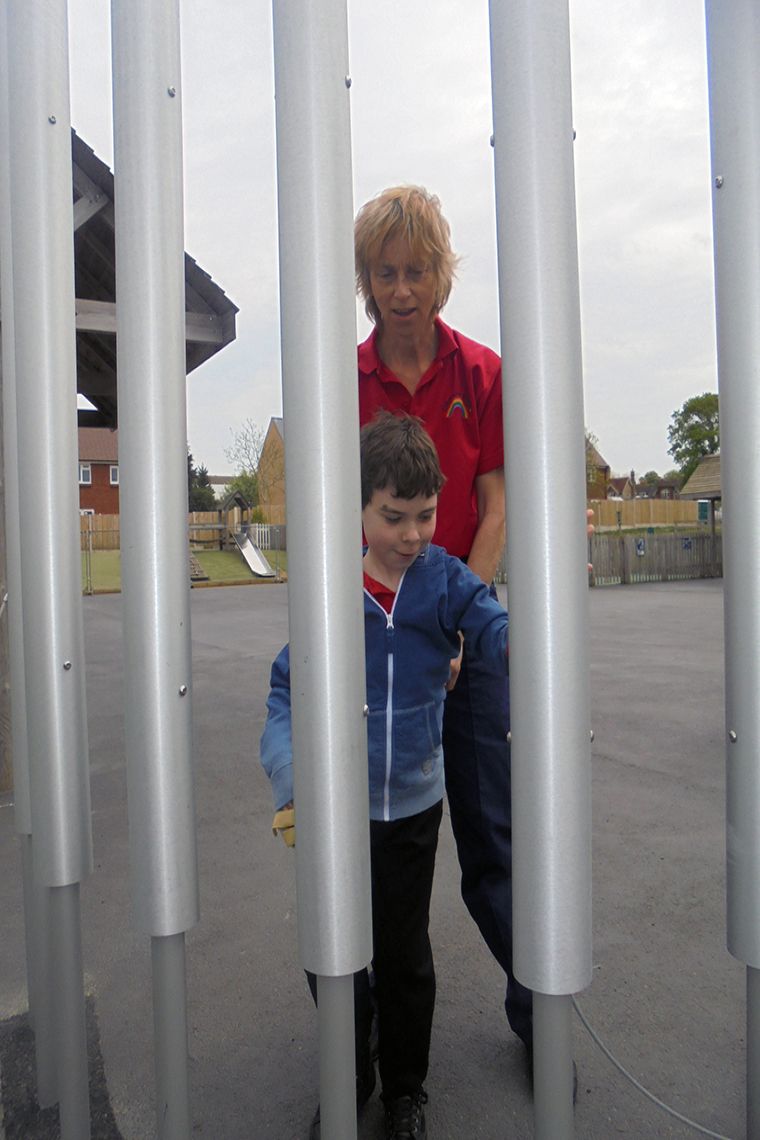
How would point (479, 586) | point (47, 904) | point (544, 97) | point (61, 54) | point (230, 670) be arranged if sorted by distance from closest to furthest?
point (544, 97)
point (61, 54)
point (47, 904)
point (479, 586)
point (230, 670)

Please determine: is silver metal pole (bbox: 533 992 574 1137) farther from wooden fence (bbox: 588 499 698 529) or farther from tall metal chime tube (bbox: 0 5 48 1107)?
wooden fence (bbox: 588 499 698 529)

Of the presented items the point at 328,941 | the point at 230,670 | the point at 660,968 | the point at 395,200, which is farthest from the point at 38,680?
the point at 230,670

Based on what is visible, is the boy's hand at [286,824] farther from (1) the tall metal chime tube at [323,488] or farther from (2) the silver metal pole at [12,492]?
(2) the silver metal pole at [12,492]

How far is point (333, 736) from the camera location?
0.98 metres

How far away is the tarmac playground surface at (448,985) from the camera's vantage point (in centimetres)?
173

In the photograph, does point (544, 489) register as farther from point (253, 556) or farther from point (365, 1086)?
point (253, 556)

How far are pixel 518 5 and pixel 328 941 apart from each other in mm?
1051

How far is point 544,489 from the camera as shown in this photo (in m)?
0.91

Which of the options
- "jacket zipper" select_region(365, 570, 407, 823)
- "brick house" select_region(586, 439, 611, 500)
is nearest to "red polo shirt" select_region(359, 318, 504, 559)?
"jacket zipper" select_region(365, 570, 407, 823)

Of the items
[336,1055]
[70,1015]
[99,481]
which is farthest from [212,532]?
[336,1055]

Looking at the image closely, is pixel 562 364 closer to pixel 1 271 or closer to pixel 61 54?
pixel 61 54

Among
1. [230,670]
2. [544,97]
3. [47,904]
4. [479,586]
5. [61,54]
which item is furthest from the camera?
[230,670]

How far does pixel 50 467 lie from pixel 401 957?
3.65ft

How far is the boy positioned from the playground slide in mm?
21366
